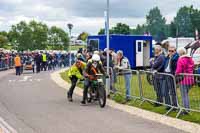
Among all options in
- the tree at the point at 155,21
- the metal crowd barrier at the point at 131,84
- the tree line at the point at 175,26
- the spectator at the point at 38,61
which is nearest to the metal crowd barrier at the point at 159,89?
the metal crowd barrier at the point at 131,84

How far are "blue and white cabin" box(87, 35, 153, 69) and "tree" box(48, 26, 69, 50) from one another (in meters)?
47.2

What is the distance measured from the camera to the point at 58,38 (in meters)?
85.1

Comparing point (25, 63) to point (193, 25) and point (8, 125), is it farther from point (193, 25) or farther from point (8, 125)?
point (193, 25)

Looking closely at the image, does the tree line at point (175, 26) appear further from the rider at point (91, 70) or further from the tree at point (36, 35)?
the rider at point (91, 70)

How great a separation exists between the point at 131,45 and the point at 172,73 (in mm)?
21226

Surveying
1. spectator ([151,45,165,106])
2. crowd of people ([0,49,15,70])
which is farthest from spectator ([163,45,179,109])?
crowd of people ([0,49,15,70])

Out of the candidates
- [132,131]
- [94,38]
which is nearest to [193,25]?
[94,38]

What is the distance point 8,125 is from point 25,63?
31.9m

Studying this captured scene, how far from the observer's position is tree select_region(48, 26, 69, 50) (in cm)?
8306

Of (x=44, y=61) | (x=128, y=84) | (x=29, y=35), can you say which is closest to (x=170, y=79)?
(x=128, y=84)

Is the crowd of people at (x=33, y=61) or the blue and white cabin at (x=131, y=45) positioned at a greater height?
the blue and white cabin at (x=131, y=45)

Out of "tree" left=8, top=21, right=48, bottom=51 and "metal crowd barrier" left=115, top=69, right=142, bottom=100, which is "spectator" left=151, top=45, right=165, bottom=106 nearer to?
"metal crowd barrier" left=115, top=69, right=142, bottom=100

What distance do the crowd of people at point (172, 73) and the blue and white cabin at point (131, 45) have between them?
59.2ft

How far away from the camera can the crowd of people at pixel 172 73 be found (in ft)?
40.4
